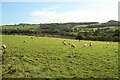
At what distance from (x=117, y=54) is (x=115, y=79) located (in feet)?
27.7

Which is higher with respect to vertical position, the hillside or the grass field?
the hillside

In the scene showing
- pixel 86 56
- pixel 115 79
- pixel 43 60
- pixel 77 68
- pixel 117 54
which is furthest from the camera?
pixel 117 54

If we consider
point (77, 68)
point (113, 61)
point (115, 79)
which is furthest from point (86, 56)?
point (115, 79)

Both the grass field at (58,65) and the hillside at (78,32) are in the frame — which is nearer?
the grass field at (58,65)

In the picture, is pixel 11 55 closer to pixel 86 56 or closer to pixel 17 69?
pixel 17 69

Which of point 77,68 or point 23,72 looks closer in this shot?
point 23,72

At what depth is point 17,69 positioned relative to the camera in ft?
61.4

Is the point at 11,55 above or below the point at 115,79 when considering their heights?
above

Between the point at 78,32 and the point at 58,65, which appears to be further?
the point at 78,32

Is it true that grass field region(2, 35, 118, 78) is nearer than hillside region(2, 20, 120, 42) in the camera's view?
Yes

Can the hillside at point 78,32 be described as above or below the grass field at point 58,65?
above

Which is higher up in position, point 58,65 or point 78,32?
point 78,32

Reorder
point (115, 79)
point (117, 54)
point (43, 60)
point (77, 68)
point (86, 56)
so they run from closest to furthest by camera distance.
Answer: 1. point (115, 79)
2. point (77, 68)
3. point (43, 60)
4. point (86, 56)
5. point (117, 54)

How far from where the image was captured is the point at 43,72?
18531 mm
